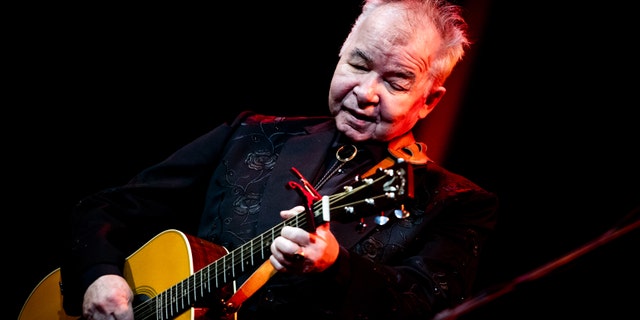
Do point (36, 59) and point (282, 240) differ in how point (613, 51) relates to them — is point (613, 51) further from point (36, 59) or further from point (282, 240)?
point (36, 59)

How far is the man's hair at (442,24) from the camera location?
8.58 ft

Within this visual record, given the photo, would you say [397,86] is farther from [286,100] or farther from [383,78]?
[286,100]

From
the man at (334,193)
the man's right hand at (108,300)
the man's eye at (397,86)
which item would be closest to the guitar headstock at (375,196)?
the man at (334,193)

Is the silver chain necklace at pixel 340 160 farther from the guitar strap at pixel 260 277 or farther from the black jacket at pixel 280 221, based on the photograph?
the guitar strap at pixel 260 277

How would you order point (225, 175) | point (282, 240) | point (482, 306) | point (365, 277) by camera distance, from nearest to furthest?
point (482, 306) → point (282, 240) → point (365, 277) → point (225, 175)

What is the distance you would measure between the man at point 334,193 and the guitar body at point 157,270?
0.04m

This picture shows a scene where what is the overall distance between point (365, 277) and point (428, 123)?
5.69ft

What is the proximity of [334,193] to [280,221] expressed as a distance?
26 cm

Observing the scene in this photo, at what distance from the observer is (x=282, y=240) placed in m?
1.77

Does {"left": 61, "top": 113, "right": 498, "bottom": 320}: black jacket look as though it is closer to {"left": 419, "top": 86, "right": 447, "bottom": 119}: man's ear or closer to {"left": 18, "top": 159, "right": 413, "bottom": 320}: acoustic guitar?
{"left": 18, "top": 159, "right": 413, "bottom": 320}: acoustic guitar

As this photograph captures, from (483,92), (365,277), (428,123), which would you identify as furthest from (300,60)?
(365,277)

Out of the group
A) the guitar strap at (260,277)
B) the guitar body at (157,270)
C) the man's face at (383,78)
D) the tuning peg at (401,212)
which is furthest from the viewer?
the man's face at (383,78)

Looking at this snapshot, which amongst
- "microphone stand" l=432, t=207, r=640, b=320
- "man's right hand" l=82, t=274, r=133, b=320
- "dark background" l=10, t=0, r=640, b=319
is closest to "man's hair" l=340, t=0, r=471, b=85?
"dark background" l=10, t=0, r=640, b=319

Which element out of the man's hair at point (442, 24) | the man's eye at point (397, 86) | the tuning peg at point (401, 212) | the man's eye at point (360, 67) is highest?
the man's hair at point (442, 24)
